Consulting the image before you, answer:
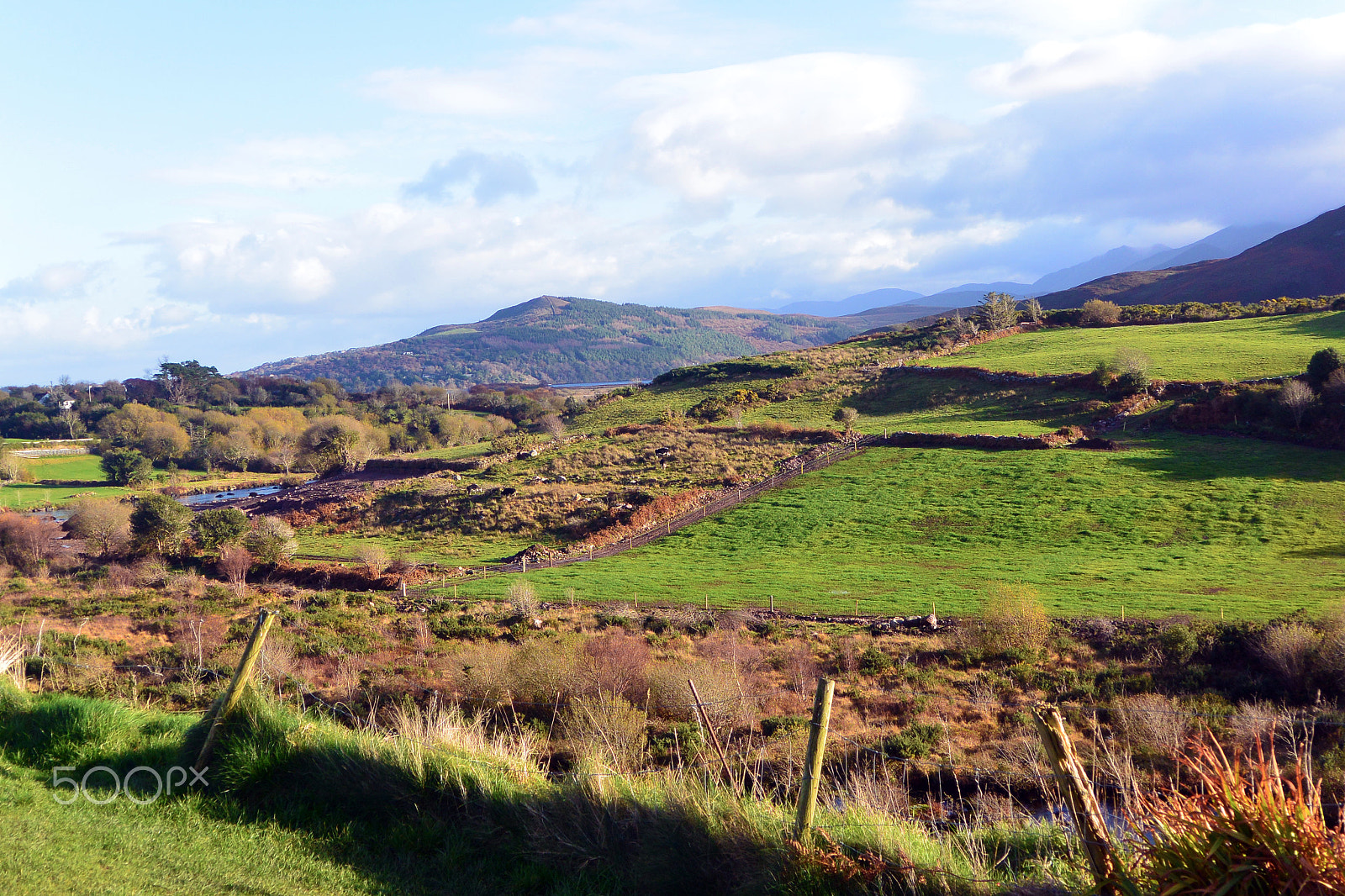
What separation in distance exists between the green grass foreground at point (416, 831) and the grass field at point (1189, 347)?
44.9 meters

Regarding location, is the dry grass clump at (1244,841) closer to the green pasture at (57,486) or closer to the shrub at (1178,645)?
the shrub at (1178,645)

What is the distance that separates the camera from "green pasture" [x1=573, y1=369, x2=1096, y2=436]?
4053 centimetres

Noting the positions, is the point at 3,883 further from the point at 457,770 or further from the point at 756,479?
the point at 756,479

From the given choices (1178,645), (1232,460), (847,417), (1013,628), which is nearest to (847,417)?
(847,417)

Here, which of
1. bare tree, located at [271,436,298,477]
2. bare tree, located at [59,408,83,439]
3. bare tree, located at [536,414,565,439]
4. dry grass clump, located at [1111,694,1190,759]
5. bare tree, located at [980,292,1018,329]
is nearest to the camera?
dry grass clump, located at [1111,694,1190,759]

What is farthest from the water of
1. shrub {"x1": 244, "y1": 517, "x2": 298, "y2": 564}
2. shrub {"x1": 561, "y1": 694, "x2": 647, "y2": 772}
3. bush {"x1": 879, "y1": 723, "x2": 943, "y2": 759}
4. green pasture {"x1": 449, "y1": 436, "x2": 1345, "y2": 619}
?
bush {"x1": 879, "y1": 723, "x2": 943, "y2": 759}

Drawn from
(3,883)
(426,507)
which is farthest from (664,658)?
(426,507)

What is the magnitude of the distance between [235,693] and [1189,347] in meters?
55.3

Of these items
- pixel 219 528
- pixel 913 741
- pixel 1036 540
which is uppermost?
pixel 219 528

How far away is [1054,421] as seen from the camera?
39406 millimetres

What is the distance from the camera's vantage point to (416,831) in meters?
5.65

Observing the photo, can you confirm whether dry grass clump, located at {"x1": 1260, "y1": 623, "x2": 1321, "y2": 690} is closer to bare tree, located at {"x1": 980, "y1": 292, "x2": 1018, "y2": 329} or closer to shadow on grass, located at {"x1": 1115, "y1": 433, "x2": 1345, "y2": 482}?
shadow on grass, located at {"x1": 1115, "y1": 433, "x2": 1345, "y2": 482}

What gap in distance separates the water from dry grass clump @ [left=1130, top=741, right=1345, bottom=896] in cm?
6047

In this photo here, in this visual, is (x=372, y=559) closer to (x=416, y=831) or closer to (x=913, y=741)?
(x=913, y=741)
